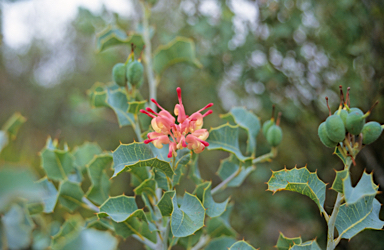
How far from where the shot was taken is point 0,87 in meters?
3.49

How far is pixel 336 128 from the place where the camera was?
0.45 m

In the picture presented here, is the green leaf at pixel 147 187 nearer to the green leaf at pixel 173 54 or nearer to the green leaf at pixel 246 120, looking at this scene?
the green leaf at pixel 246 120

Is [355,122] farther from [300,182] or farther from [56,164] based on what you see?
[56,164]

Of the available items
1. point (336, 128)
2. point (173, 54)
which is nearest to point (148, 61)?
point (173, 54)

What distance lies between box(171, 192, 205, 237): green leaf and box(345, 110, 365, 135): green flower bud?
28 cm

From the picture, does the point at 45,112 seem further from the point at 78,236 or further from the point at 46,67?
the point at 78,236

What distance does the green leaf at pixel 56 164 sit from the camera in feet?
2.27

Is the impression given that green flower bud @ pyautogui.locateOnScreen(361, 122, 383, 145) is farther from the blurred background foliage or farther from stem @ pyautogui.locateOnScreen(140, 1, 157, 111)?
the blurred background foliage

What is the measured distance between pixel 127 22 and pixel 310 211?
168cm

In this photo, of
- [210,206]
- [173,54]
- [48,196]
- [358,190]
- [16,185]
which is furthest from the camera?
[173,54]

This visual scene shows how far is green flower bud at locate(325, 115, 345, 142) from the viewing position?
452mm

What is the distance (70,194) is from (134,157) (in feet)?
0.93

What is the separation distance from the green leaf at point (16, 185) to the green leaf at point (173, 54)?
623mm

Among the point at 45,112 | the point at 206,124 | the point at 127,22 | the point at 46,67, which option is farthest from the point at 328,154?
the point at 46,67
